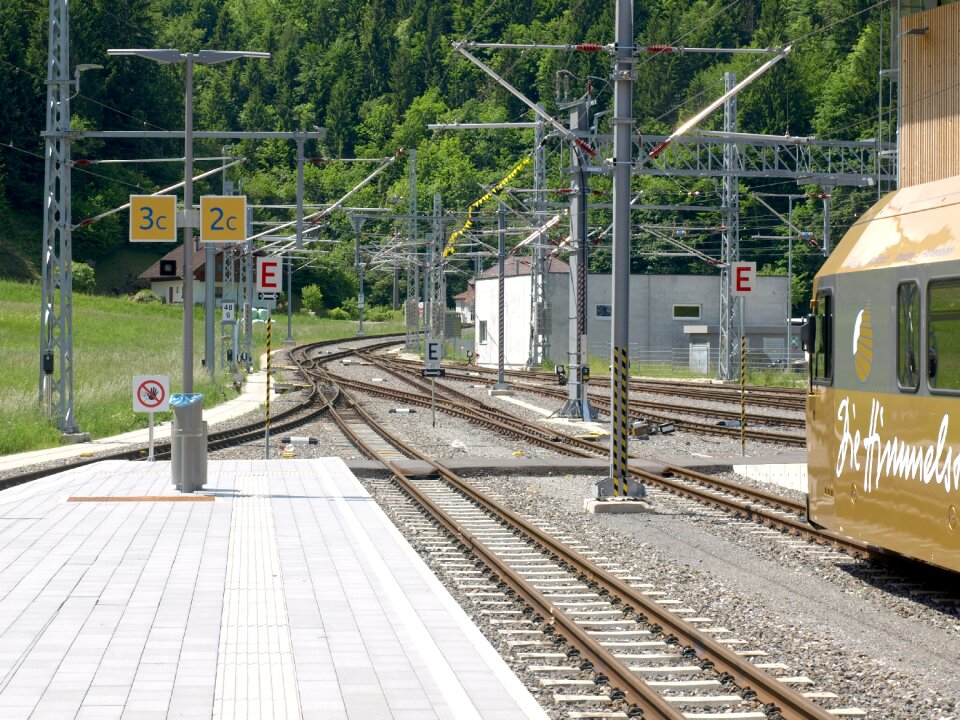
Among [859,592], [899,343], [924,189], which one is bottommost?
[859,592]

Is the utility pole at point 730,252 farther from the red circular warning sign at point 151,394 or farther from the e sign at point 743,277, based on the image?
the red circular warning sign at point 151,394

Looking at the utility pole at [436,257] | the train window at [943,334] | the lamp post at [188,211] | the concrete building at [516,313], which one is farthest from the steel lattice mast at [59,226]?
the concrete building at [516,313]

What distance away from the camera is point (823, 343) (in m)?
13.9

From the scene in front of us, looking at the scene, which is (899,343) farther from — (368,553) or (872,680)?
(368,553)

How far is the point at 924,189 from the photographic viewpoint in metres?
12.4

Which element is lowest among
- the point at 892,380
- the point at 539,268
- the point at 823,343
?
the point at 892,380

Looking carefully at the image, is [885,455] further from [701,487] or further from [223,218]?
[223,218]

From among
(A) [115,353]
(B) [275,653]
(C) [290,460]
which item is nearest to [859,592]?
(B) [275,653]

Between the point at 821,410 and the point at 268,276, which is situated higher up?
the point at 268,276

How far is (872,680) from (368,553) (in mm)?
5884

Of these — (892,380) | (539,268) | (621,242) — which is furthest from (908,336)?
(539,268)

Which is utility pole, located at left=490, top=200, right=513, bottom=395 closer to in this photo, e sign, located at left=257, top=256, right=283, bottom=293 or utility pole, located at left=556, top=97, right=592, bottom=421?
utility pole, located at left=556, top=97, right=592, bottom=421

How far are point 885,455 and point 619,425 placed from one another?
5.89 metres

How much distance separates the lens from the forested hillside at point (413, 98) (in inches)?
3922
